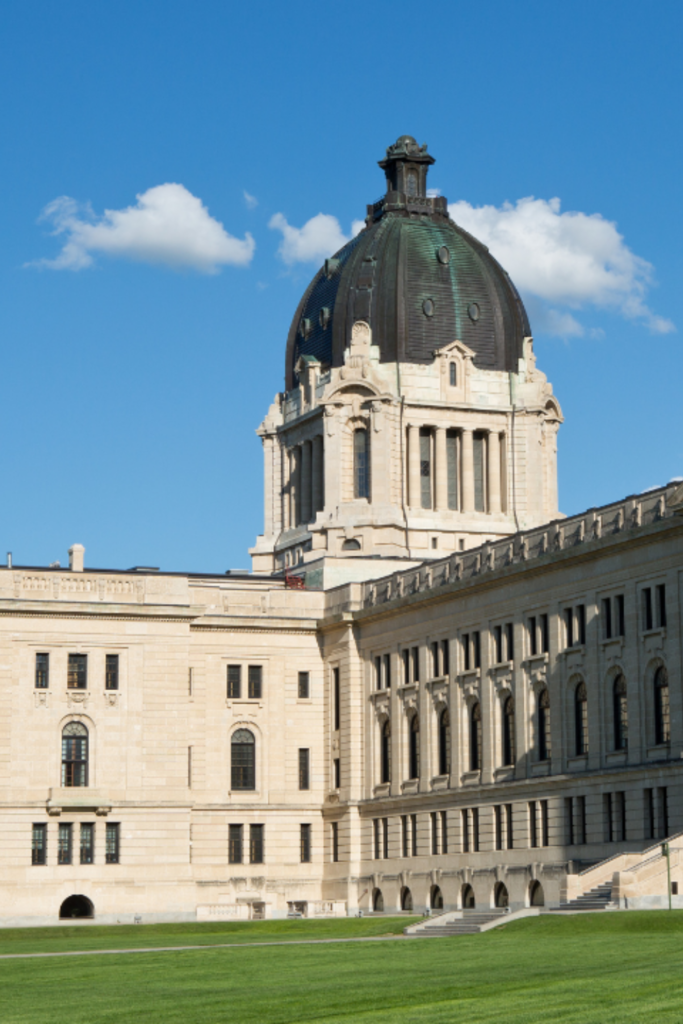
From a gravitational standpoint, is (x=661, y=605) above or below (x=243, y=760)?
above

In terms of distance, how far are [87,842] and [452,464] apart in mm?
38095

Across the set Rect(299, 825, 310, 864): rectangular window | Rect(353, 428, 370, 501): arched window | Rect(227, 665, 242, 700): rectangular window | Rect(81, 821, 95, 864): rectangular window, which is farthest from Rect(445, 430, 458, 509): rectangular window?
Rect(81, 821, 95, 864): rectangular window

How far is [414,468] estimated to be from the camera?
125500 millimetres

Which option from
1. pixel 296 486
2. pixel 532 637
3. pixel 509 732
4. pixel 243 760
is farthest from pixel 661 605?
pixel 296 486

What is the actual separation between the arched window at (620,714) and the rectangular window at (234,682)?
30.3 m

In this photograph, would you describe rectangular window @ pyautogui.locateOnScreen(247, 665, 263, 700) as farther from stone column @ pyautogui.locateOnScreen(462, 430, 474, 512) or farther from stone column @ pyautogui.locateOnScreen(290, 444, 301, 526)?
stone column @ pyautogui.locateOnScreen(462, 430, 474, 512)

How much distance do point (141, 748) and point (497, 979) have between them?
64.1 m

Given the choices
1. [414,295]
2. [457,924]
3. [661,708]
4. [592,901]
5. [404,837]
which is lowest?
[457,924]

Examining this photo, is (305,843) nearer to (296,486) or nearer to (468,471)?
(468,471)

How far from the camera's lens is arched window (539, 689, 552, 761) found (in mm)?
92438

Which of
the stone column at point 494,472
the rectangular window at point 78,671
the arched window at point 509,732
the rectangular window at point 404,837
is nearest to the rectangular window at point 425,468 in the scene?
the stone column at point 494,472

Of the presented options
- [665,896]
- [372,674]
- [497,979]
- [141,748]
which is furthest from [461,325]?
[497,979]

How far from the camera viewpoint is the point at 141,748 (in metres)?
106

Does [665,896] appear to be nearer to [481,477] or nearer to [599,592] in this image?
[599,592]
